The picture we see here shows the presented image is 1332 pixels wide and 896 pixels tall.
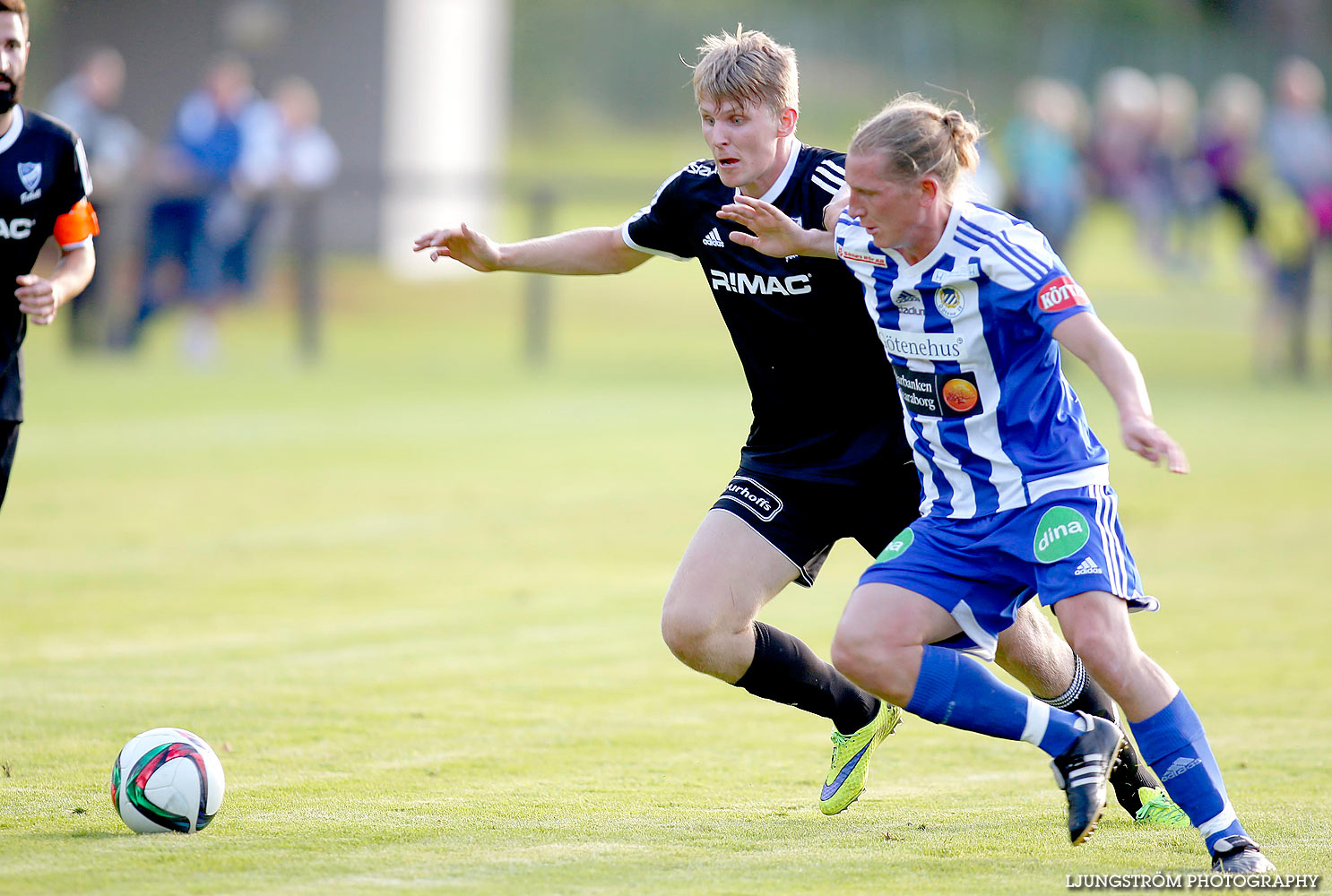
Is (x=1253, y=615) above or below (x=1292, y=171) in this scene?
below

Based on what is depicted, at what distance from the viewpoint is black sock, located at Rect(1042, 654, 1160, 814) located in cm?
456

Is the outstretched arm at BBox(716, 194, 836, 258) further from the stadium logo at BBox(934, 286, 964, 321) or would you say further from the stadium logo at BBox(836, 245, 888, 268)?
the stadium logo at BBox(934, 286, 964, 321)

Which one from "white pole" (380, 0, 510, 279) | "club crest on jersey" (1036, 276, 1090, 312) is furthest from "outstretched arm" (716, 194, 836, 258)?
"white pole" (380, 0, 510, 279)

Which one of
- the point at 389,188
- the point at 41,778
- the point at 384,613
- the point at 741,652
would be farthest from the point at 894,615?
the point at 389,188

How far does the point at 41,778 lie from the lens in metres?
4.78

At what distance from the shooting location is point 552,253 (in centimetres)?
527

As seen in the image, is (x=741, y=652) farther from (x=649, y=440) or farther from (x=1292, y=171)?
(x=1292, y=171)

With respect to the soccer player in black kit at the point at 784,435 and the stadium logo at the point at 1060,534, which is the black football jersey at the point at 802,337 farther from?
the stadium logo at the point at 1060,534

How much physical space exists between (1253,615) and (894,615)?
385cm

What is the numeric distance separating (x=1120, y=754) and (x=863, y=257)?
1.52 meters

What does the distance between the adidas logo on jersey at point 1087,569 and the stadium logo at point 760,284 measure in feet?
4.00

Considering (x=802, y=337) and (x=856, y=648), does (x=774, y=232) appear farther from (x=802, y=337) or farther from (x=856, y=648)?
(x=856, y=648)

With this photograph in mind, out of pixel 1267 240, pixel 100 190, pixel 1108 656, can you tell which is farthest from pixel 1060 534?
pixel 1267 240

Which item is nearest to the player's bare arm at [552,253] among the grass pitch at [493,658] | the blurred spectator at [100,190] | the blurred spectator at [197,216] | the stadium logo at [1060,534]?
the grass pitch at [493,658]
